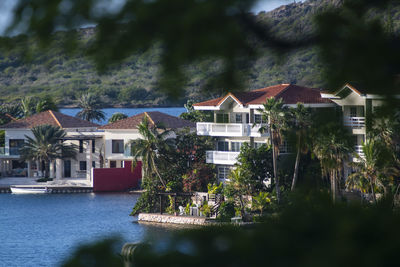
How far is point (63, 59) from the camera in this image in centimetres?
267

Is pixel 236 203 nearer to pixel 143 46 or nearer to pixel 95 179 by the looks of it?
pixel 95 179

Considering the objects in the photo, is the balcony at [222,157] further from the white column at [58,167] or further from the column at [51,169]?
the column at [51,169]

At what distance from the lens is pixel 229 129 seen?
4022 centimetres

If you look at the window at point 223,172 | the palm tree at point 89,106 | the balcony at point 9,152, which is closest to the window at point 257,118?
the window at point 223,172

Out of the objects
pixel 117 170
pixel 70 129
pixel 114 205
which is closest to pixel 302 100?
pixel 114 205

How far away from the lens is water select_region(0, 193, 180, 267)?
32859 millimetres

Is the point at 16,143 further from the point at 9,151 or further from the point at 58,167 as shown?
the point at 58,167

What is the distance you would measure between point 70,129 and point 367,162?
31.8 metres

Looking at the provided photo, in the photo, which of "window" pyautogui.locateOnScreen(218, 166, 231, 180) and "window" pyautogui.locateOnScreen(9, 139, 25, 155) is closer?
"window" pyautogui.locateOnScreen(218, 166, 231, 180)

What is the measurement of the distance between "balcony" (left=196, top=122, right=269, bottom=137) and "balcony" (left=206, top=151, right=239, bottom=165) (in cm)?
118

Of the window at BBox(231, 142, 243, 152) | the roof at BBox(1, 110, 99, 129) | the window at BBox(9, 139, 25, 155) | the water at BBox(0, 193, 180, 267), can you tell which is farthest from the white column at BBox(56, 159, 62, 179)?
the window at BBox(231, 142, 243, 152)

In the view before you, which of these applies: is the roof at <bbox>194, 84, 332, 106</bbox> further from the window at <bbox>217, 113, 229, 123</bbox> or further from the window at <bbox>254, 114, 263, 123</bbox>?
the window at <bbox>217, 113, 229, 123</bbox>

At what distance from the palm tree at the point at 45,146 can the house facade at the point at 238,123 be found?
15.7m

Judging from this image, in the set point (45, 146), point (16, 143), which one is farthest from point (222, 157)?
point (16, 143)
